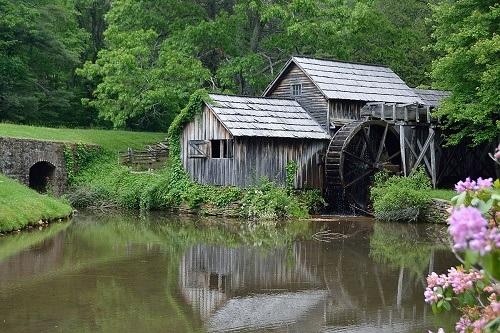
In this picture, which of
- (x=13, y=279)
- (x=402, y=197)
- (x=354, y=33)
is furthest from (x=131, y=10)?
(x=13, y=279)

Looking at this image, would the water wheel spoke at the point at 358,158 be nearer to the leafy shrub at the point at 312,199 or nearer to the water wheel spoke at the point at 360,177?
the water wheel spoke at the point at 360,177

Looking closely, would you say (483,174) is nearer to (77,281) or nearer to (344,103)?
(344,103)

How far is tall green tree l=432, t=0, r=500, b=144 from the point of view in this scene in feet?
74.1

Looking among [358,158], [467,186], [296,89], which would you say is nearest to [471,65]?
[358,158]

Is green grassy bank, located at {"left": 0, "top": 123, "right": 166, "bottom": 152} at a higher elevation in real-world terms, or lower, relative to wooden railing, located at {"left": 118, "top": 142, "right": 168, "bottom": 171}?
higher

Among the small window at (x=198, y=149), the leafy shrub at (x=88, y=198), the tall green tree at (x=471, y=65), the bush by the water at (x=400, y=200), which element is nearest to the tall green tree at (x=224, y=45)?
the leafy shrub at (x=88, y=198)

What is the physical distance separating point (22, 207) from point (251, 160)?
29.4ft

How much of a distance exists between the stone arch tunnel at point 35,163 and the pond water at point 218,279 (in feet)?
30.2

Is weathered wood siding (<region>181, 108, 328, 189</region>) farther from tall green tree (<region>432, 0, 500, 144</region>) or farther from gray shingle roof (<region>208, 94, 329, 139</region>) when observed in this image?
tall green tree (<region>432, 0, 500, 144</region>)

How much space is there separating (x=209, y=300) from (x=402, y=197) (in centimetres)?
1405

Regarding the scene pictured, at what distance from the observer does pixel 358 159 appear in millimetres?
27062

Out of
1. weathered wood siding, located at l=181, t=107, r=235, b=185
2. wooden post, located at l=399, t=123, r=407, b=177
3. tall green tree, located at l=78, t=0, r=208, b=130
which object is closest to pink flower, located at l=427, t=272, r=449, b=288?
weathered wood siding, located at l=181, t=107, r=235, b=185

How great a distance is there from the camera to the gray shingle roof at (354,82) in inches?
1129

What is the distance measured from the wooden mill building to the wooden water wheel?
38mm
